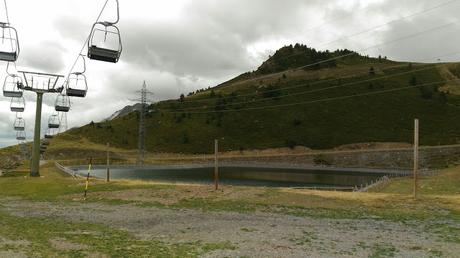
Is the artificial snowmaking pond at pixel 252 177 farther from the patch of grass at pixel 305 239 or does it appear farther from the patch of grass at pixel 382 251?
the patch of grass at pixel 382 251

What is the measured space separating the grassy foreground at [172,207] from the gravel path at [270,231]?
3.78 ft

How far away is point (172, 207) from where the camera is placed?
1281 inches

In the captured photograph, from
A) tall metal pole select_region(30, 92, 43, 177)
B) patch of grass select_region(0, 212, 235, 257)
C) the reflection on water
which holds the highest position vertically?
tall metal pole select_region(30, 92, 43, 177)

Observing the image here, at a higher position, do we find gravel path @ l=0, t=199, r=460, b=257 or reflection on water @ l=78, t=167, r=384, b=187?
gravel path @ l=0, t=199, r=460, b=257

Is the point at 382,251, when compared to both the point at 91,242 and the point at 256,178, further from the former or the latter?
the point at 256,178

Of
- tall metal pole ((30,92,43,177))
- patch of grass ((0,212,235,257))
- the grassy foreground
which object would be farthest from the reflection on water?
patch of grass ((0,212,235,257))

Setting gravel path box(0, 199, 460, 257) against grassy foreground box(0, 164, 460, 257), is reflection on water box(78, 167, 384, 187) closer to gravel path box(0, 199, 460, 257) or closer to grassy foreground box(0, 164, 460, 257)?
grassy foreground box(0, 164, 460, 257)

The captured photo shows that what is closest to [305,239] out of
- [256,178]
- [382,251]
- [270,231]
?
[270,231]

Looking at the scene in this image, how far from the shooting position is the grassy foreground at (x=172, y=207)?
1781 cm

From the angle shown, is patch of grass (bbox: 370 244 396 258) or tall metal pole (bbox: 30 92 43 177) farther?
tall metal pole (bbox: 30 92 43 177)

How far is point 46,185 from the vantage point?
4944 centimetres

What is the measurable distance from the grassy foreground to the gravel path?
1.15m

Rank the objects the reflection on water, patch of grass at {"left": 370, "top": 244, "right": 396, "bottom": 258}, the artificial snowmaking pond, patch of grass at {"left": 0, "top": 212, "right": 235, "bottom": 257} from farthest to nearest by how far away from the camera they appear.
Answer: the reflection on water
the artificial snowmaking pond
patch of grass at {"left": 370, "top": 244, "right": 396, "bottom": 258}
patch of grass at {"left": 0, "top": 212, "right": 235, "bottom": 257}

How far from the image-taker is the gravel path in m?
17.8
